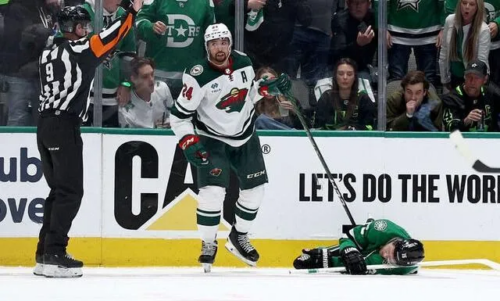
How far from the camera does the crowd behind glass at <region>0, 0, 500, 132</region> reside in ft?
24.8

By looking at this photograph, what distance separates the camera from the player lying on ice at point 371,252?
6.98 meters

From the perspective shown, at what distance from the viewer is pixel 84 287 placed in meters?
5.99

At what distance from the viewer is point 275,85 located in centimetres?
738

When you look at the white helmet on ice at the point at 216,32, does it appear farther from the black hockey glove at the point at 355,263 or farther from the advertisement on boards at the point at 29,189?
the black hockey glove at the point at 355,263

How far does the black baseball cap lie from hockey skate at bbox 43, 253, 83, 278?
272 cm

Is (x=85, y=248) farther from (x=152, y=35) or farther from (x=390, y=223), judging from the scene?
(x=390, y=223)

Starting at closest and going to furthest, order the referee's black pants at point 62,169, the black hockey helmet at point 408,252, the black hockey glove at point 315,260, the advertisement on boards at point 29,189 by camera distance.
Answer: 1. the referee's black pants at point 62,169
2. the black hockey helmet at point 408,252
3. the black hockey glove at point 315,260
4. the advertisement on boards at point 29,189

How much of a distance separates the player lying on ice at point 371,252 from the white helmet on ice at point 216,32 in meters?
1.32

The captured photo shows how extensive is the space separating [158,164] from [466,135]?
1890 millimetres

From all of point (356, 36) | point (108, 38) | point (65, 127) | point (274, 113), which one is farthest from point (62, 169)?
point (356, 36)

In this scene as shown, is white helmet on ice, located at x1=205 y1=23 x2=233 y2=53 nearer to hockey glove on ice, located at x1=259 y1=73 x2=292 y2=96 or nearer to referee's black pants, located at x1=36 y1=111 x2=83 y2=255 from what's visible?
hockey glove on ice, located at x1=259 y1=73 x2=292 y2=96

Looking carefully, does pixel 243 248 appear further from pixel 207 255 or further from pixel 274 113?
pixel 274 113

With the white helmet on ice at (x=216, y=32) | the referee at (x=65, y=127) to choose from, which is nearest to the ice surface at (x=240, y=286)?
the referee at (x=65, y=127)

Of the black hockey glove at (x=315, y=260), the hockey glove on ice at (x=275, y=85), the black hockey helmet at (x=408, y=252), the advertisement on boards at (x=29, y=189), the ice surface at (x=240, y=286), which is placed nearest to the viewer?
the ice surface at (x=240, y=286)
